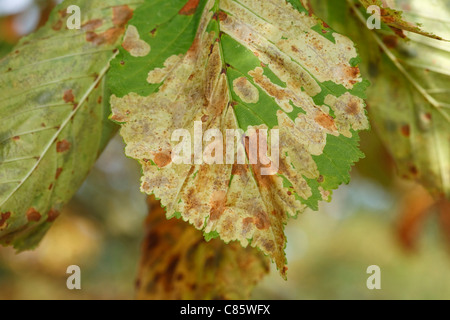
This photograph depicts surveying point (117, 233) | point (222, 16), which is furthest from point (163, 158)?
point (117, 233)

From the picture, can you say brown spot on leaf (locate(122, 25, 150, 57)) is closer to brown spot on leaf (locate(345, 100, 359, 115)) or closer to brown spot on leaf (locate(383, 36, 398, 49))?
brown spot on leaf (locate(345, 100, 359, 115))

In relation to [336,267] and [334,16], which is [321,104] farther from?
[336,267]

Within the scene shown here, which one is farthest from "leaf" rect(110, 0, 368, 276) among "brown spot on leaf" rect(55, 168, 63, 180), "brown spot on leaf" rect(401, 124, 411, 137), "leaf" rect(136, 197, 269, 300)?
"leaf" rect(136, 197, 269, 300)

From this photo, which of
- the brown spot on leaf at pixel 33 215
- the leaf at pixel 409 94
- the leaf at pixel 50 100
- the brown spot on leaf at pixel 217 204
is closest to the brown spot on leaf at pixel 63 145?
the leaf at pixel 50 100

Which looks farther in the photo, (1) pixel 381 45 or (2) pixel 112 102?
(1) pixel 381 45

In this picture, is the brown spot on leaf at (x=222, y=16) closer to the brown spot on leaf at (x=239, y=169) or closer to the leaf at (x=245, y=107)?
the leaf at (x=245, y=107)

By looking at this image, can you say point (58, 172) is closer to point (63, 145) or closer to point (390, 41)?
point (63, 145)
